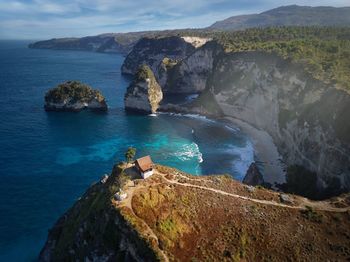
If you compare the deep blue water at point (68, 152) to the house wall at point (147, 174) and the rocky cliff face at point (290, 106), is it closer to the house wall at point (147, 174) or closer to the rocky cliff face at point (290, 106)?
the rocky cliff face at point (290, 106)

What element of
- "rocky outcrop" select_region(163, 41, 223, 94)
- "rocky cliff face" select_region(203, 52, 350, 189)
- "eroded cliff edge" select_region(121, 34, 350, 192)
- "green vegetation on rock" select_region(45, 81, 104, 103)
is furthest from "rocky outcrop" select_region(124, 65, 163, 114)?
"rocky outcrop" select_region(163, 41, 223, 94)

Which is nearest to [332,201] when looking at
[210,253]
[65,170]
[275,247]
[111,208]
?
[275,247]

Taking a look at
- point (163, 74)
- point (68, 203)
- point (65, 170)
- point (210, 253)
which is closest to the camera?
point (210, 253)

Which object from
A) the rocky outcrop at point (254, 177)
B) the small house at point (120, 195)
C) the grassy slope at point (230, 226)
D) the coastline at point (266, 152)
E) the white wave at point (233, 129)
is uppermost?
the small house at point (120, 195)

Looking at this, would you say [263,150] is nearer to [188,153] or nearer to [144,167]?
[188,153]

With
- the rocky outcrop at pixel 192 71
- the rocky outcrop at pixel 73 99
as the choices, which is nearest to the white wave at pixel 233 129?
the rocky outcrop at pixel 73 99

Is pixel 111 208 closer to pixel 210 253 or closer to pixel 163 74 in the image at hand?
pixel 210 253

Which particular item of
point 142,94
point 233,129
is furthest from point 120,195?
point 142,94
